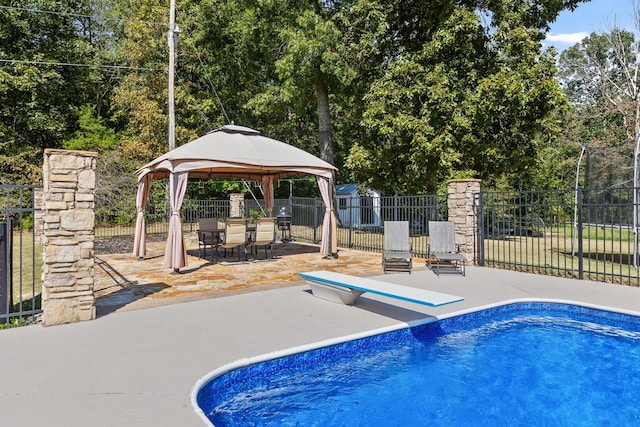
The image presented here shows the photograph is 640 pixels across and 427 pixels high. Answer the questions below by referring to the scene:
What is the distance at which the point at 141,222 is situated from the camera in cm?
1053

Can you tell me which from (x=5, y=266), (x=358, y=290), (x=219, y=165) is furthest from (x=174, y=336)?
(x=219, y=165)

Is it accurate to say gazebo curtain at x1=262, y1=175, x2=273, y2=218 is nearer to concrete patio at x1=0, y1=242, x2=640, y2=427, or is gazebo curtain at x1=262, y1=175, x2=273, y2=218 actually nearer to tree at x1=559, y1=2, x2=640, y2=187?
concrete patio at x1=0, y1=242, x2=640, y2=427

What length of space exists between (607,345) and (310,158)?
7.54 meters

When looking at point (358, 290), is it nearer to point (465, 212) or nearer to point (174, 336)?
point (174, 336)

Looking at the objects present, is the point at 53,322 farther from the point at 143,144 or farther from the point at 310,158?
the point at 143,144

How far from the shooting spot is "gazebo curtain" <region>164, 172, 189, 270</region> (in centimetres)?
808

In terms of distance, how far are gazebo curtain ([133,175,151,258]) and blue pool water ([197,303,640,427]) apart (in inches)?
305

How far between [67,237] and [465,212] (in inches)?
314

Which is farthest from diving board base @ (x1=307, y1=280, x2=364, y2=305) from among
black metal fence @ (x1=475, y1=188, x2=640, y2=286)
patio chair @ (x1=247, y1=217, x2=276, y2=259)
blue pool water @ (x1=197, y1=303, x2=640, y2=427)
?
patio chair @ (x1=247, y1=217, x2=276, y2=259)

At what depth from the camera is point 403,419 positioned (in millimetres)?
3215

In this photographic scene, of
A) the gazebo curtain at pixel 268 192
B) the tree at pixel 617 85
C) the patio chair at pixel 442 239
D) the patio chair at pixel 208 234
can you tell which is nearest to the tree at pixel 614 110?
the tree at pixel 617 85

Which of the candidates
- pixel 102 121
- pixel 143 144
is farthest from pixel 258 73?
pixel 102 121

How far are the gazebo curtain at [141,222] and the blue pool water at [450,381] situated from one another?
25.5 ft

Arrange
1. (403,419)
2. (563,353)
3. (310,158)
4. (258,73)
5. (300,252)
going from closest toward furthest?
1. (403,419)
2. (563,353)
3. (310,158)
4. (300,252)
5. (258,73)
